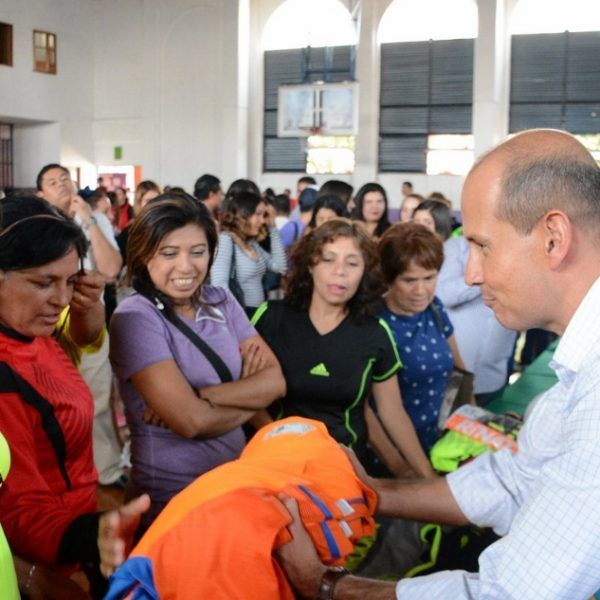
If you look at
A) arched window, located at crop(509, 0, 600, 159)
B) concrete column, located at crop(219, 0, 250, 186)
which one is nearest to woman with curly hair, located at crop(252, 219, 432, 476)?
arched window, located at crop(509, 0, 600, 159)

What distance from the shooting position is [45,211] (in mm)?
1832

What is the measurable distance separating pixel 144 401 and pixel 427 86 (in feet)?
48.9

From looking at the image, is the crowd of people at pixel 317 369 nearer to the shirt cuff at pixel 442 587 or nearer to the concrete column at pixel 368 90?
the shirt cuff at pixel 442 587

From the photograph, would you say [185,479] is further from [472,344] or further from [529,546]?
[472,344]

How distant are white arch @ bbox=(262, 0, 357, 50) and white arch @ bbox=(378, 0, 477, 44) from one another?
760 mm

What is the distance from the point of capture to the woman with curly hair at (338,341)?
8.99ft

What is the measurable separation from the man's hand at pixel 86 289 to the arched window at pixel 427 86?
47.1 feet

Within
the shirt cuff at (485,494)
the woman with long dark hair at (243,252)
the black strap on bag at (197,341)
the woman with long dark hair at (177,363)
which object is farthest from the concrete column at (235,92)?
the shirt cuff at (485,494)

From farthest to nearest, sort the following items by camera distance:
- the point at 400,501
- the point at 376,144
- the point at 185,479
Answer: the point at 376,144 < the point at 185,479 < the point at 400,501

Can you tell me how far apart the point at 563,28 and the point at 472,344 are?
13025 mm

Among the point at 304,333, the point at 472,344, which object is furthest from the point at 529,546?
the point at 472,344

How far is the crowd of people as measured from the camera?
1435 millimetres

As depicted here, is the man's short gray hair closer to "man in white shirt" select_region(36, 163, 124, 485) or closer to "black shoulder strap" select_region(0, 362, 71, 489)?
"black shoulder strap" select_region(0, 362, 71, 489)

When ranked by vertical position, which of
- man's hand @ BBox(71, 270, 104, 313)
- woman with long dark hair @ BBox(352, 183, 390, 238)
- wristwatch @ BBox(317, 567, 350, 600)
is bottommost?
wristwatch @ BBox(317, 567, 350, 600)
